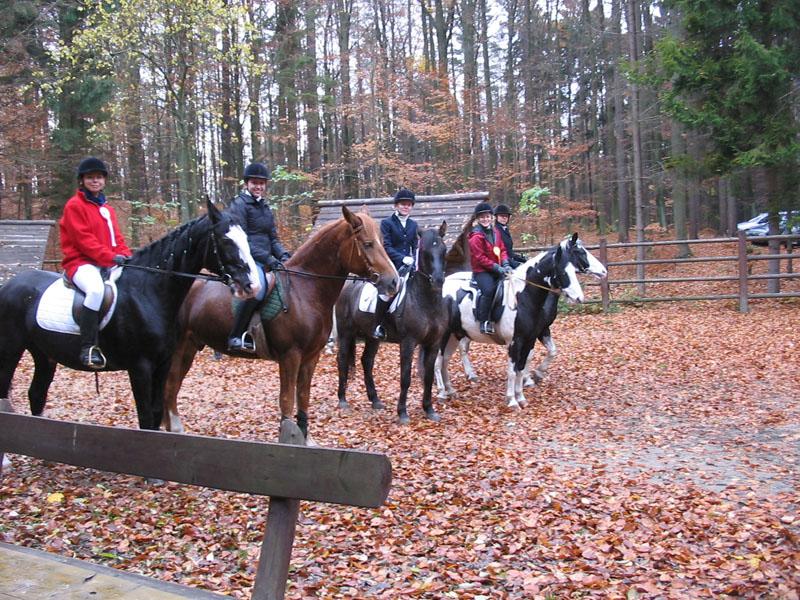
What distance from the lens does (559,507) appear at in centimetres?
568

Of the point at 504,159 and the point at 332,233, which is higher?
the point at 504,159

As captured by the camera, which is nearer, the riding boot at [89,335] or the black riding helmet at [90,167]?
the riding boot at [89,335]

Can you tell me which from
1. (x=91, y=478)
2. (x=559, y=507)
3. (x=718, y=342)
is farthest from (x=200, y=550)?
(x=718, y=342)

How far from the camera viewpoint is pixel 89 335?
6047 mm

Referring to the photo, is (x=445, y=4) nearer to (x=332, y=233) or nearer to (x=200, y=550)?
(x=332, y=233)

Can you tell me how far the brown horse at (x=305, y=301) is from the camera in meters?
7.18

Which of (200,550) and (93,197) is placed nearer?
(200,550)

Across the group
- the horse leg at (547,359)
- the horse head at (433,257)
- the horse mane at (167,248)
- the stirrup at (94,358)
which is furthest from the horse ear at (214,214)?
the horse leg at (547,359)

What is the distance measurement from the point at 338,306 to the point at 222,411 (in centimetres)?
235

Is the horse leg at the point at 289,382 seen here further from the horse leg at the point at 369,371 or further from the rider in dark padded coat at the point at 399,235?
the horse leg at the point at 369,371

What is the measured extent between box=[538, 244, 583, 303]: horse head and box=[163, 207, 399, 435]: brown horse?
363 cm

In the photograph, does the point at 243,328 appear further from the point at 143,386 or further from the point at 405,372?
the point at 405,372

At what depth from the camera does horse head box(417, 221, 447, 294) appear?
8.55m

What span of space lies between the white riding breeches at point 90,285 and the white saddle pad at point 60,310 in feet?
0.41
